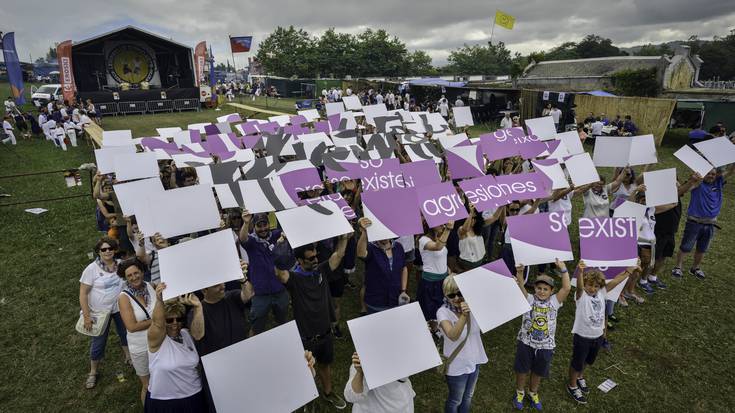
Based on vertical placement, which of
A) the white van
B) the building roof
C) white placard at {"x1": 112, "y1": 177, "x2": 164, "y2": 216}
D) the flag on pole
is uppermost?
the flag on pole

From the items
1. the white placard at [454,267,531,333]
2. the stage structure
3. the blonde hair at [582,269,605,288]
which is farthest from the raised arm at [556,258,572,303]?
the stage structure

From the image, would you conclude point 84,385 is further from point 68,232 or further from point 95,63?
point 95,63

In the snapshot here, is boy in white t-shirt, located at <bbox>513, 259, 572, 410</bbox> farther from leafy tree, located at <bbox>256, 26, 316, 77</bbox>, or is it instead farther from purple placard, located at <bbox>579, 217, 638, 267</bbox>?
leafy tree, located at <bbox>256, 26, 316, 77</bbox>

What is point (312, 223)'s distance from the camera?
436cm

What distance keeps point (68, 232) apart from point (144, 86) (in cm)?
2850

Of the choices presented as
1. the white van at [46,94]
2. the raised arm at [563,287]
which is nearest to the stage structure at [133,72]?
the white van at [46,94]

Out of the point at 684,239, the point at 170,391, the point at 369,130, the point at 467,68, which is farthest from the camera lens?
the point at 467,68

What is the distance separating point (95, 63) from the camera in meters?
31.6

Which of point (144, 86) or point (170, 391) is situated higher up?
point (144, 86)

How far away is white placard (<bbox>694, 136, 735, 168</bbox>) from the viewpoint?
6.38 meters

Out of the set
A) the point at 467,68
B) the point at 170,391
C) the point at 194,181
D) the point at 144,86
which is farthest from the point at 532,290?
the point at 467,68

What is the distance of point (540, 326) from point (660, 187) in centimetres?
367

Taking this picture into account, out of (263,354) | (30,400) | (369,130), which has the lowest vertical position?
(30,400)

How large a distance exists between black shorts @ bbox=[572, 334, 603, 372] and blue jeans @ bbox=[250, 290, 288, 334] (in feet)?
11.4
